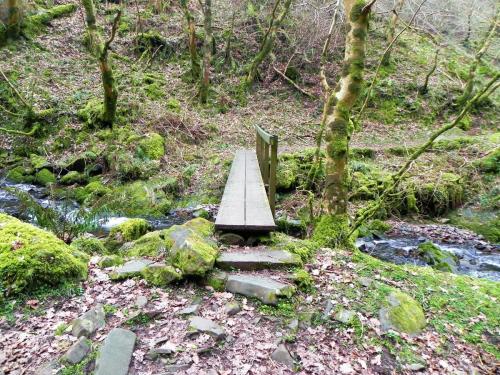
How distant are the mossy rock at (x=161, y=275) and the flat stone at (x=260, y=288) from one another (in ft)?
1.87

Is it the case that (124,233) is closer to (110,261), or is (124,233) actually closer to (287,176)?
(110,261)

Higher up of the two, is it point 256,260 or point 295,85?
point 295,85

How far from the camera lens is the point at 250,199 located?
6.14m

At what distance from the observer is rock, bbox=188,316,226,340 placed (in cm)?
313

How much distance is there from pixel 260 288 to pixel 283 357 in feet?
2.63

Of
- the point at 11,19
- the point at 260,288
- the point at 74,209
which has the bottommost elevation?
the point at 74,209

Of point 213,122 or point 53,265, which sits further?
point 213,122

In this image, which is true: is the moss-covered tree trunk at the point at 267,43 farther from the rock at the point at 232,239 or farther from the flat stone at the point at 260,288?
the flat stone at the point at 260,288

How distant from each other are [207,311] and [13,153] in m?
10.2

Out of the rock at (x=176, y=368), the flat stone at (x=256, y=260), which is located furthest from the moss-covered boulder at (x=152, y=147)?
the rock at (x=176, y=368)

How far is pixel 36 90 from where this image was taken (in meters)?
12.5

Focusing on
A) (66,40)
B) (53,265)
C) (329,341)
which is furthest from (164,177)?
(66,40)

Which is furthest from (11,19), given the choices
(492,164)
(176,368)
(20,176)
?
(492,164)

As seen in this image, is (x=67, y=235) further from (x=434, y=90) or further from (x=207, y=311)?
(x=434, y=90)
